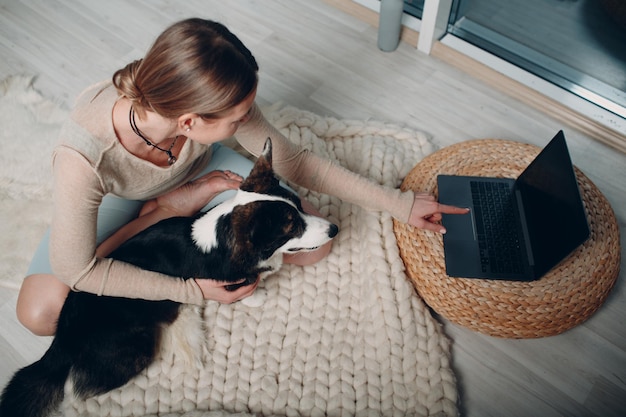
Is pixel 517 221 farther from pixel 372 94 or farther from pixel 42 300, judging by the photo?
pixel 42 300

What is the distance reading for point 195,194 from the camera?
1.53 meters

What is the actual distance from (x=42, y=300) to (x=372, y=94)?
1502 millimetres

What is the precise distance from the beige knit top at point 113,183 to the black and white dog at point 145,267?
74mm

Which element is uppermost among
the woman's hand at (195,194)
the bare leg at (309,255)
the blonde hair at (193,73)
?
the blonde hair at (193,73)

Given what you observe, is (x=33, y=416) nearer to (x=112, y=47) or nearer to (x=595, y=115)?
(x=112, y=47)

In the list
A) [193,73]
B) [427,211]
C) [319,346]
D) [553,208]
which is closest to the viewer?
[193,73]

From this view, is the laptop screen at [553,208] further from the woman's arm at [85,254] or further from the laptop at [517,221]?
the woman's arm at [85,254]

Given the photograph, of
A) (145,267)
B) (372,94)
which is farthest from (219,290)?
(372,94)

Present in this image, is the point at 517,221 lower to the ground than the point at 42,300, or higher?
higher

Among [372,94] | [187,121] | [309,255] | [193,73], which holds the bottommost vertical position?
[309,255]

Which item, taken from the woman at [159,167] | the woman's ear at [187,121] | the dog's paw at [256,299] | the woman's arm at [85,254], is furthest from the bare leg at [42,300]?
the woman's ear at [187,121]

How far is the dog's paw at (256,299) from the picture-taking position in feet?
5.38

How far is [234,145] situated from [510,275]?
44.1 inches

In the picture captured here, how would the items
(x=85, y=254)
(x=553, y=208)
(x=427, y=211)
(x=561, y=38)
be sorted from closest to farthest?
(x=85, y=254) < (x=553, y=208) < (x=427, y=211) < (x=561, y=38)
